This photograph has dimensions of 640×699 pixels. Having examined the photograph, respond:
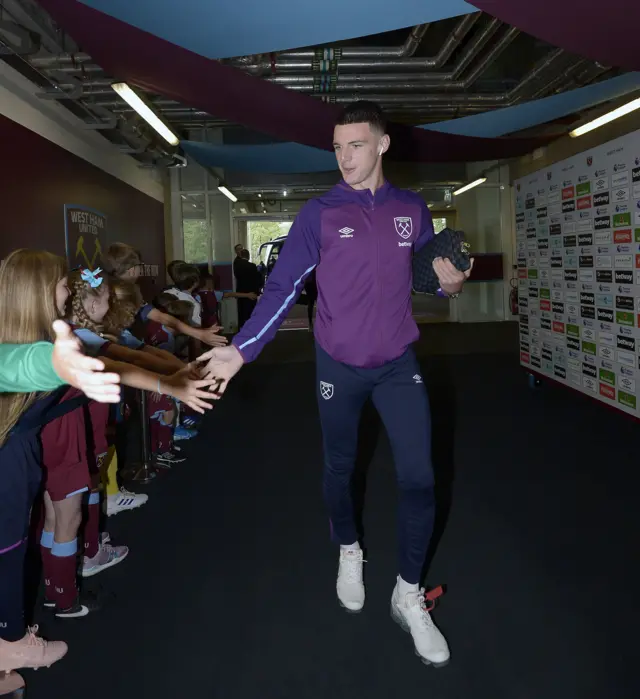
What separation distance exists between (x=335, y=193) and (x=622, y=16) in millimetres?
2069

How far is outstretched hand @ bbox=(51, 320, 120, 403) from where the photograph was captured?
1144 millimetres

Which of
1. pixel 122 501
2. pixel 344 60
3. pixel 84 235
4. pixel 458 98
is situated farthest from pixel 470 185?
pixel 122 501

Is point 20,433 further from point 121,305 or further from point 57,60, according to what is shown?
point 57,60

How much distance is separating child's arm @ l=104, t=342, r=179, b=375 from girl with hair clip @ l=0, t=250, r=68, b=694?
0.25 meters

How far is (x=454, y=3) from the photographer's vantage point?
10.8 ft

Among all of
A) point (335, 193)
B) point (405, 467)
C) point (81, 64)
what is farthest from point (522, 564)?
point (81, 64)

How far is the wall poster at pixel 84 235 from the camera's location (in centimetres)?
658

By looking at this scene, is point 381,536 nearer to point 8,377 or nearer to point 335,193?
point 335,193

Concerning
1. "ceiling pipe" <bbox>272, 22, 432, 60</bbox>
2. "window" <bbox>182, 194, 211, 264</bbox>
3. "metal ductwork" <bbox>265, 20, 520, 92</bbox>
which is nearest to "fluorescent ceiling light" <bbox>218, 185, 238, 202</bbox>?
"window" <bbox>182, 194, 211, 264</bbox>

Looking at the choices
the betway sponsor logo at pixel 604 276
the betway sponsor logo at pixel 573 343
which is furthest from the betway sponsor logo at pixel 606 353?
the betway sponsor logo at pixel 604 276

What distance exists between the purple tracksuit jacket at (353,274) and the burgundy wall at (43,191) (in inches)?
154

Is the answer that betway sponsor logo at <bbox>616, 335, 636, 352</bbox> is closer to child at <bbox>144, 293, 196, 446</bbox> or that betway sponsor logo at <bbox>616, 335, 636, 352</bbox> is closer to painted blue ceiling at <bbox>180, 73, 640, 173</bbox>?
painted blue ceiling at <bbox>180, 73, 640, 173</bbox>

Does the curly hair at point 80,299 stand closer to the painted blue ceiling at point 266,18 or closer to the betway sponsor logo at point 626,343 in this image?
the painted blue ceiling at point 266,18

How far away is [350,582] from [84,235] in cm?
599
